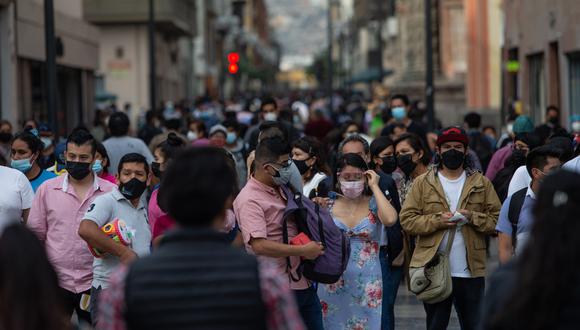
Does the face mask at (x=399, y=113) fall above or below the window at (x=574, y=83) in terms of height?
below

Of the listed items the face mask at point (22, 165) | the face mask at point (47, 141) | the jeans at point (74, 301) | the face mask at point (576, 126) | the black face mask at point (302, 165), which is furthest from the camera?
the face mask at point (576, 126)

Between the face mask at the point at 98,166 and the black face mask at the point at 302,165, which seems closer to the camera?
the face mask at the point at 98,166

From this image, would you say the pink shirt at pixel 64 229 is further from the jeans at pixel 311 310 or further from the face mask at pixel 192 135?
the face mask at pixel 192 135

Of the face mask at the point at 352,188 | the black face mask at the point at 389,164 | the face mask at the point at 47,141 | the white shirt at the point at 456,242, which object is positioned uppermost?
the face mask at the point at 47,141

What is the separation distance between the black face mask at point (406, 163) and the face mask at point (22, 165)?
3148mm

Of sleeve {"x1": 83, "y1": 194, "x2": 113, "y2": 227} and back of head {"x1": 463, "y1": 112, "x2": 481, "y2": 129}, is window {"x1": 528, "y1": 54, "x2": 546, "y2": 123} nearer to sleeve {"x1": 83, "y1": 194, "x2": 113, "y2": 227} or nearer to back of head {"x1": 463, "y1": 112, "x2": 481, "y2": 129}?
back of head {"x1": 463, "y1": 112, "x2": 481, "y2": 129}

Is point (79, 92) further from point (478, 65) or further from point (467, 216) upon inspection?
point (467, 216)

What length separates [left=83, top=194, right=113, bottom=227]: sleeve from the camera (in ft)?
26.6

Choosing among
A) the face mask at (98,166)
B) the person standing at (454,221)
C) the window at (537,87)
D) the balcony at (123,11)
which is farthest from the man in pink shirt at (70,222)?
the balcony at (123,11)

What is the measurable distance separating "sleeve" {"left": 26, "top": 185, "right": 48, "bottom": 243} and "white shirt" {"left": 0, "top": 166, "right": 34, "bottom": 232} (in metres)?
0.08

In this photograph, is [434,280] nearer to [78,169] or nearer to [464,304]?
[464,304]

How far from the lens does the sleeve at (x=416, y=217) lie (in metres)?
9.20

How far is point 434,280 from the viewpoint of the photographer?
A: 30.2 ft

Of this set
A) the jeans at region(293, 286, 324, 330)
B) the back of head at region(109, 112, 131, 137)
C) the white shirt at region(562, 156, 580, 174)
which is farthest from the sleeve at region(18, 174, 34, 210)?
the back of head at region(109, 112, 131, 137)
